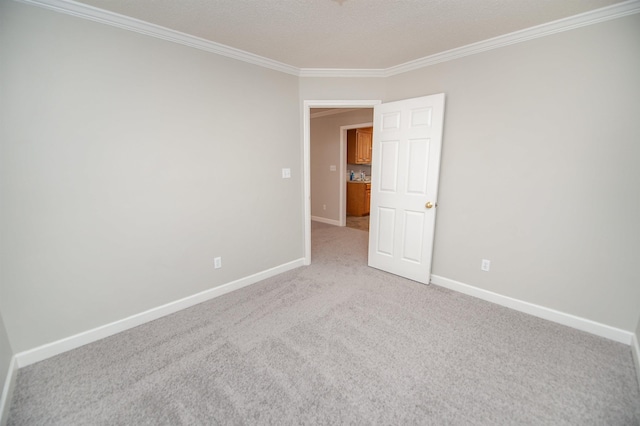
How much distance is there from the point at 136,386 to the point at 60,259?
3.55 ft

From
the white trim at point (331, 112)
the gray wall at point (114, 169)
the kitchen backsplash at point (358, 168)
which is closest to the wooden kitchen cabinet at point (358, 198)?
the kitchen backsplash at point (358, 168)

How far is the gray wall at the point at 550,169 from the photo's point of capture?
76.7 inches

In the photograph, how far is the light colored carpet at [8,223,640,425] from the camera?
4.86 feet

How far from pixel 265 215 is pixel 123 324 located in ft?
5.35

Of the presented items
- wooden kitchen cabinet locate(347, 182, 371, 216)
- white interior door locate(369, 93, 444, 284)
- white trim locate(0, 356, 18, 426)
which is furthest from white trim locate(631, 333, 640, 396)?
wooden kitchen cabinet locate(347, 182, 371, 216)

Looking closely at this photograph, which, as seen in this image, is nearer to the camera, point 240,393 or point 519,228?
point 240,393

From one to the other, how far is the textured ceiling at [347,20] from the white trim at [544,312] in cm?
237

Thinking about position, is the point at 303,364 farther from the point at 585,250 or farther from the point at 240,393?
the point at 585,250

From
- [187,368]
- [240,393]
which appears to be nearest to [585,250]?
[240,393]

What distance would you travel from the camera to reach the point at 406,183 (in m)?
3.03

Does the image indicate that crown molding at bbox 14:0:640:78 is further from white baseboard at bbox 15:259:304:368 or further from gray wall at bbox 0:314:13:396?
white baseboard at bbox 15:259:304:368

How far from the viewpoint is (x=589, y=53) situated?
1993mm

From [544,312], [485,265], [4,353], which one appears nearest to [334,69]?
[485,265]

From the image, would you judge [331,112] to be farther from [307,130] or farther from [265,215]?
[265,215]
